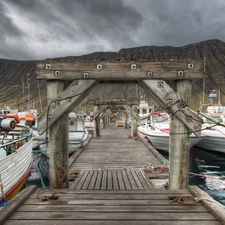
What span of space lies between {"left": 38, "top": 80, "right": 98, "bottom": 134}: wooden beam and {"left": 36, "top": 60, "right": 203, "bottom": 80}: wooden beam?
161 mm

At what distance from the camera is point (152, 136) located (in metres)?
18.1

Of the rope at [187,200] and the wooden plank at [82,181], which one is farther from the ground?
the rope at [187,200]

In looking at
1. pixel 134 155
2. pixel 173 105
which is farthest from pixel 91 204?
pixel 134 155

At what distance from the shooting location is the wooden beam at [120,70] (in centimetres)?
426

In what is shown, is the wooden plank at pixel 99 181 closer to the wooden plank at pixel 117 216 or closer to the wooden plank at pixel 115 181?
the wooden plank at pixel 115 181

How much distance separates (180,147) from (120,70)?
6.57 feet

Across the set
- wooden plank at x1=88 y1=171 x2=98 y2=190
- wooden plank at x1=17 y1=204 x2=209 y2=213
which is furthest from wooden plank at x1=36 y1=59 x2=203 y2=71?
wooden plank at x1=88 y1=171 x2=98 y2=190

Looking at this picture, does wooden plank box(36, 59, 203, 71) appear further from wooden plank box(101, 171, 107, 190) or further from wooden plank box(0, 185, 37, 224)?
wooden plank box(101, 171, 107, 190)

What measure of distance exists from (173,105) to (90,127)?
33310 mm

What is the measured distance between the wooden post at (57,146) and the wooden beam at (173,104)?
1882 mm

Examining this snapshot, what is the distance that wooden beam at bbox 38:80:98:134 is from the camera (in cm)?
427

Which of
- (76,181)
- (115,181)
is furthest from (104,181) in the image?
(76,181)

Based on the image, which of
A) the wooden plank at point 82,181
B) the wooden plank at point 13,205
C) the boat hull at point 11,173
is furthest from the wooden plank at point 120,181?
the boat hull at point 11,173

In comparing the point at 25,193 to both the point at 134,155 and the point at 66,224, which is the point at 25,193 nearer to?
the point at 66,224
